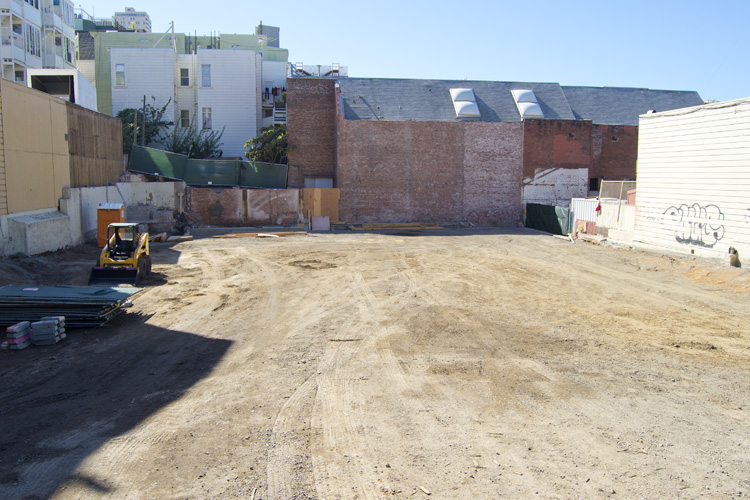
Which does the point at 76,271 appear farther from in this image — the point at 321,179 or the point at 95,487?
the point at 321,179

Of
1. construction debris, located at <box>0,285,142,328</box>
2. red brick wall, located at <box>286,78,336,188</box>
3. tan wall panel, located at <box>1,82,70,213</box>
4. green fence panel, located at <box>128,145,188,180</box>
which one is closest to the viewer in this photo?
construction debris, located at <box>0,285,142,328</box>

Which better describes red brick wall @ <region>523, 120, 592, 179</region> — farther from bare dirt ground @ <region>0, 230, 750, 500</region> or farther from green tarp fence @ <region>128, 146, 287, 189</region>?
bare dirt ground @ <region>0, 230, 750, 500</region>

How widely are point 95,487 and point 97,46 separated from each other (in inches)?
1937

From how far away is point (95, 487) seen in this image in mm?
5301

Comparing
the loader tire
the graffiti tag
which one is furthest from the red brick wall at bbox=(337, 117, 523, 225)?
the loader tire

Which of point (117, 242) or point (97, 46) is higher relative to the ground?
point (97, 46)

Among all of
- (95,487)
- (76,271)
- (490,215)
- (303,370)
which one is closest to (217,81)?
(490,215)

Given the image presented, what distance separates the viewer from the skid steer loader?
49.4 feet

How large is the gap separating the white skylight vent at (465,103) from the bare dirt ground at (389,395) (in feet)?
75.4

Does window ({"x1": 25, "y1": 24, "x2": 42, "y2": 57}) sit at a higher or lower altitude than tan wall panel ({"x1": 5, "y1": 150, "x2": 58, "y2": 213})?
higher

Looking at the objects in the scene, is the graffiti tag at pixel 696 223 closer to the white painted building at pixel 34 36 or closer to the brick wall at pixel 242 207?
the brick wall at pixel 242 207

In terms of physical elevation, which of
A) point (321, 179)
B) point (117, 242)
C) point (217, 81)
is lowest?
point (117, 242)

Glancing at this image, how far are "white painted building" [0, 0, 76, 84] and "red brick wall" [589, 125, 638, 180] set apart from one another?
1565 inches

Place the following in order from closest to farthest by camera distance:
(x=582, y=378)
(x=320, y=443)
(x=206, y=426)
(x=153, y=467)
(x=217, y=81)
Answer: (x=153, y=467), (x=320, y=443), (x=206, y=426), (x=582, y=378), (x=217, y=81)
